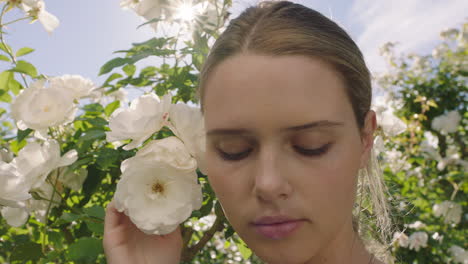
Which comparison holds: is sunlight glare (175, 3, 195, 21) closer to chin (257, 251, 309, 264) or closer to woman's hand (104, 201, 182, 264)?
woman's hand (104, 201, 182, 264)

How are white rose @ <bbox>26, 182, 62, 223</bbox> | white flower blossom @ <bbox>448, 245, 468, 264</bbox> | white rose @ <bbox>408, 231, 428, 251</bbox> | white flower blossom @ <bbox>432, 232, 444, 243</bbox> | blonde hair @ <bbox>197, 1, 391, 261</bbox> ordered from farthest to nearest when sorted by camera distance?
white flower blossom @ <bbox>432, 232, 444, 243</bbox> → white rose @ <bbox>408, 231, 428, 251</bbox> → white flower blossom @ <bbox>448, 245, 468, 264</bbox> → white rose @ <bbox>26, 182, 62, 223</bbox> → blonde hair @ <bbox>197, 1, 391, 261</bbox>

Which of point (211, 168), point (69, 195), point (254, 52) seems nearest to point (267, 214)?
point (211, 168)

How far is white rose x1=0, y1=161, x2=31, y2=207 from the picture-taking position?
1.03 metres

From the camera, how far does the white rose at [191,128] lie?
43.5 inches

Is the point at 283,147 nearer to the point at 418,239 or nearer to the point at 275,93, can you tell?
the point at 275,93

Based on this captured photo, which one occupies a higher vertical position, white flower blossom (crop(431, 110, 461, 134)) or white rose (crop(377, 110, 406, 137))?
white rose (crop(377, 110, 406, 137))

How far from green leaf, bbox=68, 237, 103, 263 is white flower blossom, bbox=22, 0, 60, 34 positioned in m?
0.98

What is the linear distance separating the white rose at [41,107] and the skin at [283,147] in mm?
604

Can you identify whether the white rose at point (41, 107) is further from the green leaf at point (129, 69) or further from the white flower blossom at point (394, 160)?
the white flower blossom at point (394, 160)

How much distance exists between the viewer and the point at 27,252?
144cm

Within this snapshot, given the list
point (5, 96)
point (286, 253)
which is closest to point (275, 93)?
point (286, 253)

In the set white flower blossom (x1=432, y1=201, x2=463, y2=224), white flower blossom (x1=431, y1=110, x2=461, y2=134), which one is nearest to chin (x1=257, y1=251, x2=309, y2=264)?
white flower blossom (x1=432, y1=201, x2=463, y2=224)

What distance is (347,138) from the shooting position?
0.98 metres

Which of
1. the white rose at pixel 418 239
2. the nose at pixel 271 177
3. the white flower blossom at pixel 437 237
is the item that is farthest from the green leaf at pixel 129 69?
the white flower blossom at pixel 437 237
